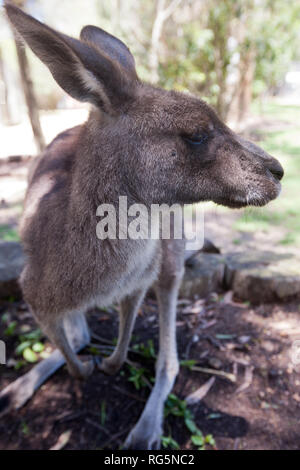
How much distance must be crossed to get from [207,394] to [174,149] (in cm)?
159

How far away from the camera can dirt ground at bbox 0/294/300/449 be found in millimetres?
2121

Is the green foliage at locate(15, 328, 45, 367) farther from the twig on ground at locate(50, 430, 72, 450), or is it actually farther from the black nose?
the black nose

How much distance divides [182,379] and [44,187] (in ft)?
5.05

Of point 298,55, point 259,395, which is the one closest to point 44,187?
point 259,395

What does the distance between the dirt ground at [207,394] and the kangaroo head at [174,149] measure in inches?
46.8

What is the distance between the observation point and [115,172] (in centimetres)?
167

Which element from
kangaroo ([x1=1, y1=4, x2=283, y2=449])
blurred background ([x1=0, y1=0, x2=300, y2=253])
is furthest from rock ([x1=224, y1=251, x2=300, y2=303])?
kangaroo ([x1=1, y1=4, x2=283, y2=449])

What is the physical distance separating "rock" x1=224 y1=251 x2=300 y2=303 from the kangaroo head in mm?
1399

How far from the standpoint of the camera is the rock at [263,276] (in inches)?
114

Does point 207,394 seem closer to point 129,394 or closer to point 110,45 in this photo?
point 129,394

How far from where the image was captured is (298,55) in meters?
17.5

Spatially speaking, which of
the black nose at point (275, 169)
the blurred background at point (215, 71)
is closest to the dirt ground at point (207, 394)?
the black nose at point (275, 169)

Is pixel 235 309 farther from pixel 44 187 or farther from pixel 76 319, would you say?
pixel 44 187

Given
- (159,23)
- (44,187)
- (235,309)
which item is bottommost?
(235,309)
